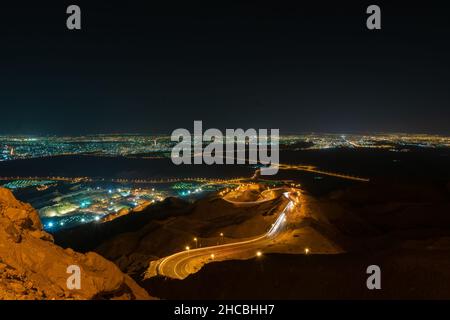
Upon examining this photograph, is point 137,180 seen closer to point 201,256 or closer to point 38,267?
point 201,256

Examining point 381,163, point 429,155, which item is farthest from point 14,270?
point 429,155

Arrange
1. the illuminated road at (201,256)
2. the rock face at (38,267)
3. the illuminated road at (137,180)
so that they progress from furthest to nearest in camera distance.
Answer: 1. the illuminated road at (137,180)
2. the illuminated road at (201,256)
3. the rock face at (38,267)

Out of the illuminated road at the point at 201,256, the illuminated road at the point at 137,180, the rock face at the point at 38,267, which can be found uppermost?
the rock face at the point at 38,267

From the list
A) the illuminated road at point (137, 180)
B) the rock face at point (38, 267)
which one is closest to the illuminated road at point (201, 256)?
the rock face at point (38, 267)

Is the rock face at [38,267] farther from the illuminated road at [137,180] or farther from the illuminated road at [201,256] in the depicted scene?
the illuminated road at [137,180]

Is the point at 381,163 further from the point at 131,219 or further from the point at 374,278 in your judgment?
the point at 374,278

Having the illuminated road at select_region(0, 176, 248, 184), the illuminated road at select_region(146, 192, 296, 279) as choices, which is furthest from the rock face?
the illuminated road at select_region(0, 176, 248, 184)
